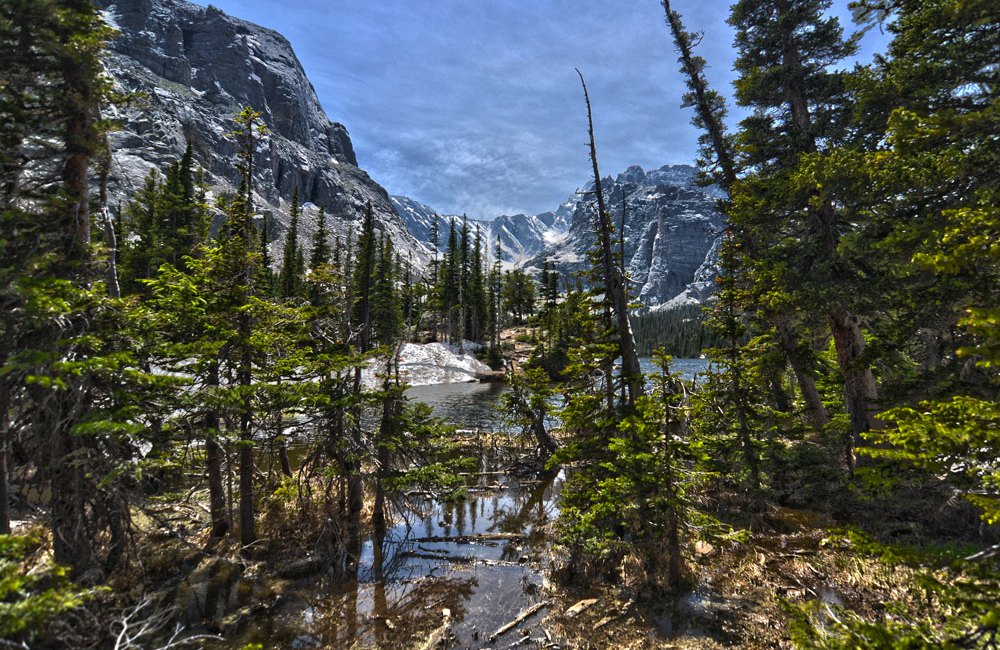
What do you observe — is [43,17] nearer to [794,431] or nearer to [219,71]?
[794,431]

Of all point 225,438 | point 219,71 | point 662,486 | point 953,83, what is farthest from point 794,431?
point 219,71

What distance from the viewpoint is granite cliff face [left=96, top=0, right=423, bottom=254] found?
133 m

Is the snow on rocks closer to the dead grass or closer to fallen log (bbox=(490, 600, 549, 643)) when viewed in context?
fallen log (bbox=(490, 600, 549, 643))

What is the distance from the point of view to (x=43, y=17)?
25.9 feet

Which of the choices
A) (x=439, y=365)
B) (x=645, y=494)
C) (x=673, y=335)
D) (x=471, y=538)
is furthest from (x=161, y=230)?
(x=673, y=335)

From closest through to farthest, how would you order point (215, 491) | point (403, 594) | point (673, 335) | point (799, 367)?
1. point (403, 594)
2. point (215, 491)
3. point (799, 367)
4. point (673, 335)

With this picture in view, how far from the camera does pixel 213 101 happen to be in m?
166

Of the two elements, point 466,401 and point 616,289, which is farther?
point 466,401

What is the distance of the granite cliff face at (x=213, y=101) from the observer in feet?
436

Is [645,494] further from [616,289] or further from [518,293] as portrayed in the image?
[518,293]

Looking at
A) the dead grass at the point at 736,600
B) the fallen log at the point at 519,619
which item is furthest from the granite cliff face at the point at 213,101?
the dead grass at the point at 736,600

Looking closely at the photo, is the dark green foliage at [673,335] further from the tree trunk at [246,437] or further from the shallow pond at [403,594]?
the tree trunk at [246,437]

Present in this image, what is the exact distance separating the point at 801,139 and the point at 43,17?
1978 centimetres

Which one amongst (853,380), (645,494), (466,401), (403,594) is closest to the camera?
(645,494)
